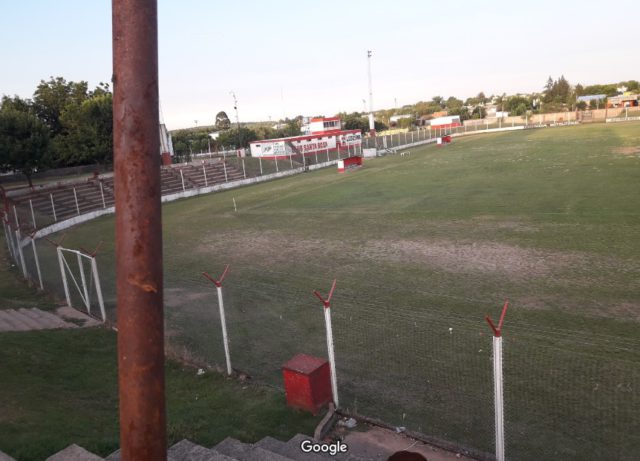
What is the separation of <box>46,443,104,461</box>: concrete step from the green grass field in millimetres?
3492

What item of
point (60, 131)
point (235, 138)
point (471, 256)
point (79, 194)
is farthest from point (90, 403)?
point (235, 138)

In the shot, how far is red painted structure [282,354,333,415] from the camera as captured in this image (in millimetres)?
6680

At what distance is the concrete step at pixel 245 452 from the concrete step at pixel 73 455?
1.29 meters

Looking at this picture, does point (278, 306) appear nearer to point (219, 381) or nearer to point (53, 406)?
point (219, 381)

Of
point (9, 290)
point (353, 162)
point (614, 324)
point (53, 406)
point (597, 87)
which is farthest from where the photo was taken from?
point (597, 87)

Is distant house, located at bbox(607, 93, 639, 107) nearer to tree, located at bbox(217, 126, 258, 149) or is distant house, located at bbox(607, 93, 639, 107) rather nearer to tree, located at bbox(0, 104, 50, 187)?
tree, located at bbox(217, 126, 258, 149)

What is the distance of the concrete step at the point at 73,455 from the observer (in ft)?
15.3

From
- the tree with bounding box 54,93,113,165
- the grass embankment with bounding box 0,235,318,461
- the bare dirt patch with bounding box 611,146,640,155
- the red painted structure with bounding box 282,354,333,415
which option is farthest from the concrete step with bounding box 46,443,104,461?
the tree with bounding box 54,93,113,165

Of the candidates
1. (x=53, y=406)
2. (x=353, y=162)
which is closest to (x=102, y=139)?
(x=353, y=162)

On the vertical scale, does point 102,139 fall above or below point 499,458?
above

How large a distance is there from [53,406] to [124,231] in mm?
5708

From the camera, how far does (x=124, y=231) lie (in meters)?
2.14

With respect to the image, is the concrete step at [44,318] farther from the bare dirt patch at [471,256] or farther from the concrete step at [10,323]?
the bare dirt patch at [471,256]

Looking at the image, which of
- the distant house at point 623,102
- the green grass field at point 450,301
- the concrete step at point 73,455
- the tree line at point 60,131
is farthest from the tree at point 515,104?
the concrete step at point 73,455
